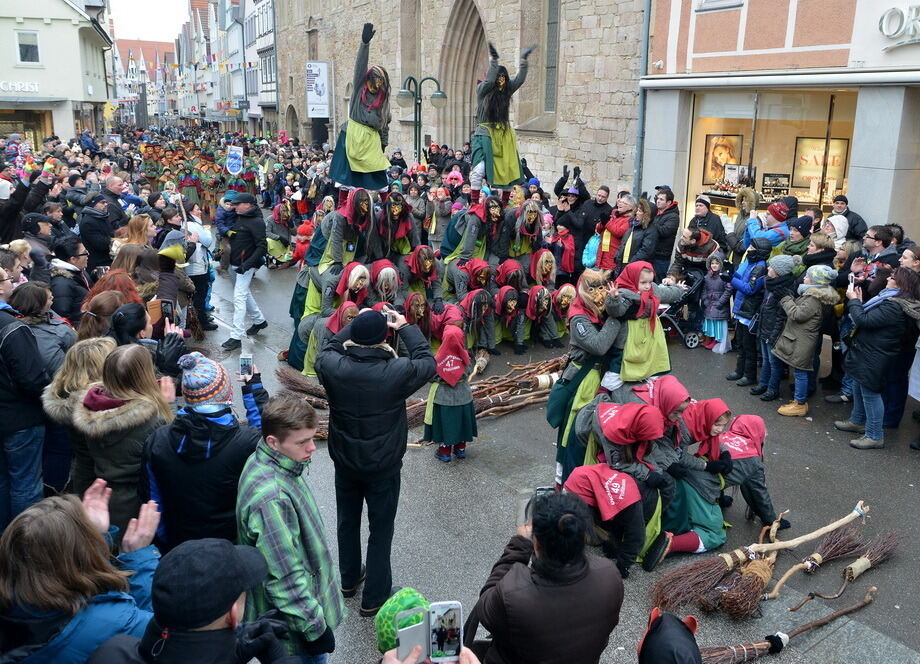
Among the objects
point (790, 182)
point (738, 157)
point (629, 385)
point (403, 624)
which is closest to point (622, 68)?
point (738, 157)

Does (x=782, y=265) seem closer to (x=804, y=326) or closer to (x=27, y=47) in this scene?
(x=804, y=326)

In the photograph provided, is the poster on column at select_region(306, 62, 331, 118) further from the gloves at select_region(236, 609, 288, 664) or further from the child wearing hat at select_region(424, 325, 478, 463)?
the gloves at select_region(236, 609, 288, 664)

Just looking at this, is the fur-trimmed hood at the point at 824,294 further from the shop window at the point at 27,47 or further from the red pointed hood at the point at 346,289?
the shop window at the point at 27,47

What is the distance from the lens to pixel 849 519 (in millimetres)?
5230

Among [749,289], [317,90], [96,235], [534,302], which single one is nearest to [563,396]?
[749,289]

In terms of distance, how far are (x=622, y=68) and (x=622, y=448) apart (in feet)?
38.5

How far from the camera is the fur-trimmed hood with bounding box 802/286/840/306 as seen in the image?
7.10 metres

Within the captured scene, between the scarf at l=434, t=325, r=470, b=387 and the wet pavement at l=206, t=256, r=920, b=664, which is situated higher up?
the scarf at l=434, t=325, r=470, b=387

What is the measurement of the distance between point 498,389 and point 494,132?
173 inches

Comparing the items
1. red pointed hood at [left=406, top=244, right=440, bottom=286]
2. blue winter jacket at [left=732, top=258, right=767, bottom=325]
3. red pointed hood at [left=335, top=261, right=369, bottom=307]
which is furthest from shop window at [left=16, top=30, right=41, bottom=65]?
blue winter jacket at [left=732, top=258, right=767, bottom=325]

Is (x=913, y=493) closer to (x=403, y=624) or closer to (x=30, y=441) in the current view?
(x=403, y=624)

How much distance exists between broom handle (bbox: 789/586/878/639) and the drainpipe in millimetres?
11024

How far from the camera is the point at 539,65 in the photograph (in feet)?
61.5

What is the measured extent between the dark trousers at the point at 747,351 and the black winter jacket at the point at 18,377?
260 inches
